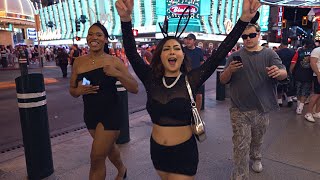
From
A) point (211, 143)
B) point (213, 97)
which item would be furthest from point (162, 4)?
point (211, 143)

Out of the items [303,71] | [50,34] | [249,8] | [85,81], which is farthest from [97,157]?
[50,34]

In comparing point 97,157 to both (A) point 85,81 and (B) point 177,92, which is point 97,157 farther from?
(B) point 177,92

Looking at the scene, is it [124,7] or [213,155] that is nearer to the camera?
[124,7]

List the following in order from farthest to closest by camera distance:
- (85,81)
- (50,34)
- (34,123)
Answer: (50,34), (34,123), (85,81)

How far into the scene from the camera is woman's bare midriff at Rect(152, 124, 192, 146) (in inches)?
84.9

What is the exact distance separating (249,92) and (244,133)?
470 millimetres

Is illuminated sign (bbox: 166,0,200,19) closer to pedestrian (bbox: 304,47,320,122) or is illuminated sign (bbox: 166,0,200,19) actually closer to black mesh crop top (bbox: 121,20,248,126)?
pedestrian (bbox: 304,47,320,122)

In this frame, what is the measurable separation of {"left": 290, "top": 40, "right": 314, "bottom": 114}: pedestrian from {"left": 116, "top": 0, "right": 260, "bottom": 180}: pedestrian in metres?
5.36

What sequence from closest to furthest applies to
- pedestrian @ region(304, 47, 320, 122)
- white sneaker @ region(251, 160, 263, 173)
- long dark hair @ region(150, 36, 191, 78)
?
long dark hair @ region(150, 36, 191, 78) < white sneaker @ region(251, 160, 263, 173) < pedestrian @ region(304, 47, 320, 122)

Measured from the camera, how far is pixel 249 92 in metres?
3.26

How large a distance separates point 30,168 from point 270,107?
3.00m

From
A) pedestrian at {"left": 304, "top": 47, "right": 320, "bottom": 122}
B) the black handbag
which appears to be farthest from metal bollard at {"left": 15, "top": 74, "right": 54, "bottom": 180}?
pedestrian at {"left": 304, "top": 47, "right": 320, "bottom": 122}

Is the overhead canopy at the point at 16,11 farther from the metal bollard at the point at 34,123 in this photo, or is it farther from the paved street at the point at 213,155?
the metal bollard at the point at 34,123

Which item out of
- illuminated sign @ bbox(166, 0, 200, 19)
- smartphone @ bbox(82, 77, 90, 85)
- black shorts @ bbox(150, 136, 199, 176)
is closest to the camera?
black shorts @ bbox(150, 136, 199, 176)
